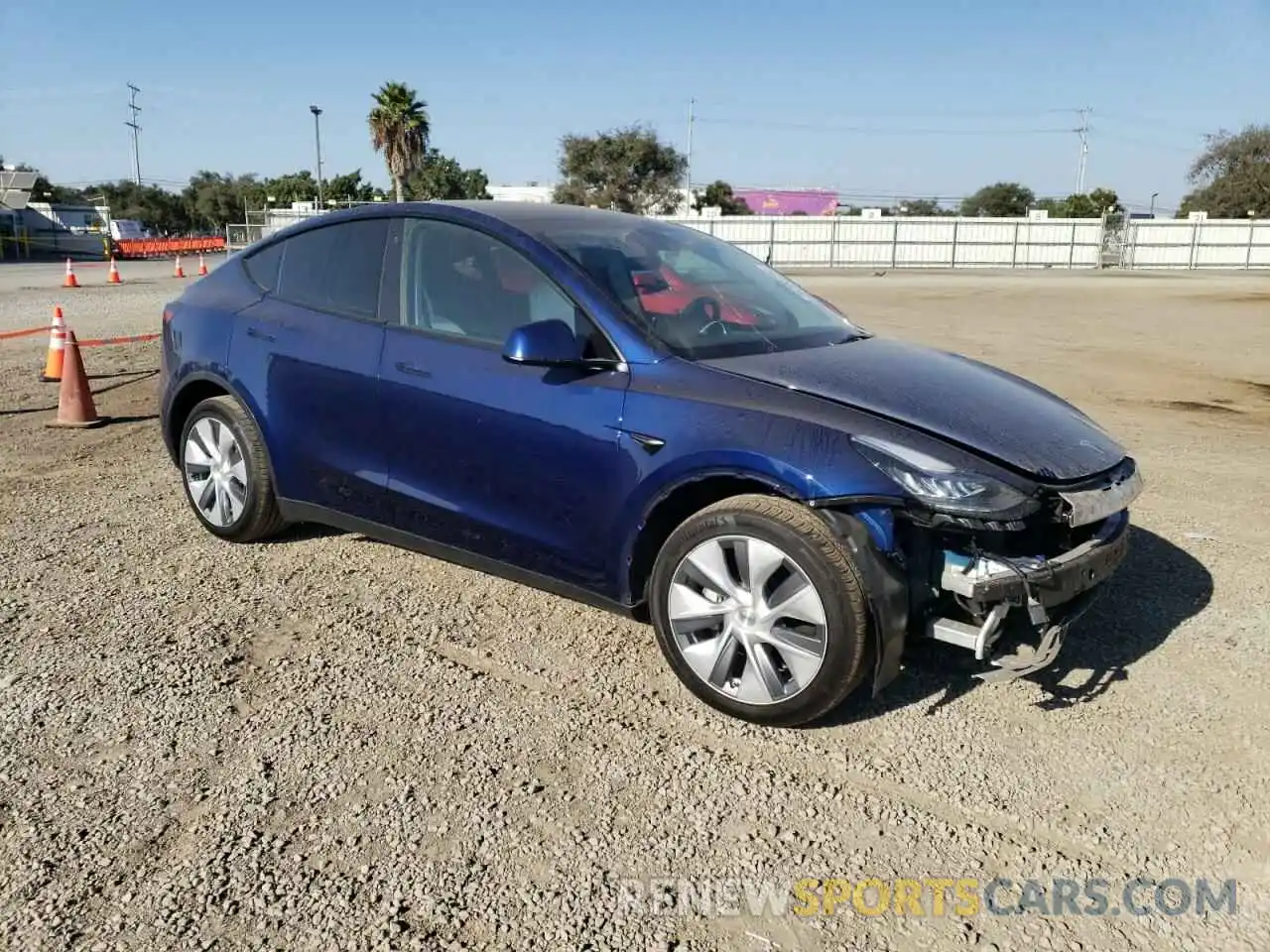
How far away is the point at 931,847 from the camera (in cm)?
273

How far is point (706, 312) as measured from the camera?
4.00m

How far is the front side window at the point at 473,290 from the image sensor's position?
150 inches

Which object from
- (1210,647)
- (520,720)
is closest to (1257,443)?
(1210,647)

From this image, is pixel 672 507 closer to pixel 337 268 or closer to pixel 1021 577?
pixel 1021 577

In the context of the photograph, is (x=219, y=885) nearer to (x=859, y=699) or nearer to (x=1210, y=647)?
(x=859, y=699)

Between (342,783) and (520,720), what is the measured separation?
624mm

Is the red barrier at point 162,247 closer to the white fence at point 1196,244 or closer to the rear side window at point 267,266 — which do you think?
the white fence at point 1196,244

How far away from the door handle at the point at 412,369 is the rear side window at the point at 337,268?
1.12 feet

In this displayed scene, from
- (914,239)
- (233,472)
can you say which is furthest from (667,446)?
(914,239)

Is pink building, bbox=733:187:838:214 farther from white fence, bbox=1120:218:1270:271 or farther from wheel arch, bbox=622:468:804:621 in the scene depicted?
wheel arch, bbox=622:468:804:621

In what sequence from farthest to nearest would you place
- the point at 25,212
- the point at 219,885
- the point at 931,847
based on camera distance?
the point at 25,212 → the point at 931,847 → the point at 219,885

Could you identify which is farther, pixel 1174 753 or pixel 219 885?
pixel 1174 753

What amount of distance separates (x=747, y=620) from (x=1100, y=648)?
5.28 ft

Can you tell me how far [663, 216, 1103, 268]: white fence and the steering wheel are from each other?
3928cm
